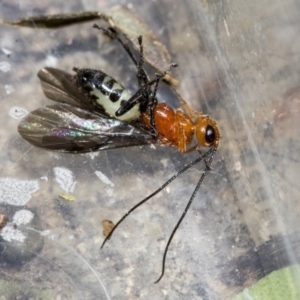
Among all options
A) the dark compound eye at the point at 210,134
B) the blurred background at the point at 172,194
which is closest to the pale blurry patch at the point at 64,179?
the blurred background at the point at 172,194

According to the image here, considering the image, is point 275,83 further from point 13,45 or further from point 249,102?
point 13,45

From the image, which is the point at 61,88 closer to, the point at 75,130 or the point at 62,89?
the point at 62,89

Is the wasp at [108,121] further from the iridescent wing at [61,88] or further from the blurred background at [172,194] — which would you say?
the blurred background at [172,194]

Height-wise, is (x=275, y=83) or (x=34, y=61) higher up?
(x=34, y=61)

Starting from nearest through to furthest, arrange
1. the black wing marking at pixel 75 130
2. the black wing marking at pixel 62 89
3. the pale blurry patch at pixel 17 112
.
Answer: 1. the black wing marking at pixel 75 130
2. the black wing marking at pixel 62 89
3. the pale blurry patch at pixel 17 112

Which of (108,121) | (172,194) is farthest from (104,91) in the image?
(172,194)

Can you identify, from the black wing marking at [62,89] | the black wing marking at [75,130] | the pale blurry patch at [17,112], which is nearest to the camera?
the black wing marking at [75,130]

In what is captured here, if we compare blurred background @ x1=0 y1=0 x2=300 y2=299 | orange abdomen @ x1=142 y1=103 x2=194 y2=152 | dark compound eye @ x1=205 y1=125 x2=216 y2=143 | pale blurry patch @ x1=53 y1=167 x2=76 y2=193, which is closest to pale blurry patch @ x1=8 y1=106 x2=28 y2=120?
blurred background @ x1=0 y1=0 x2=300 y2=299

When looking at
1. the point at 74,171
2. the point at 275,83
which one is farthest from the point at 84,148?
the point at 275,83
